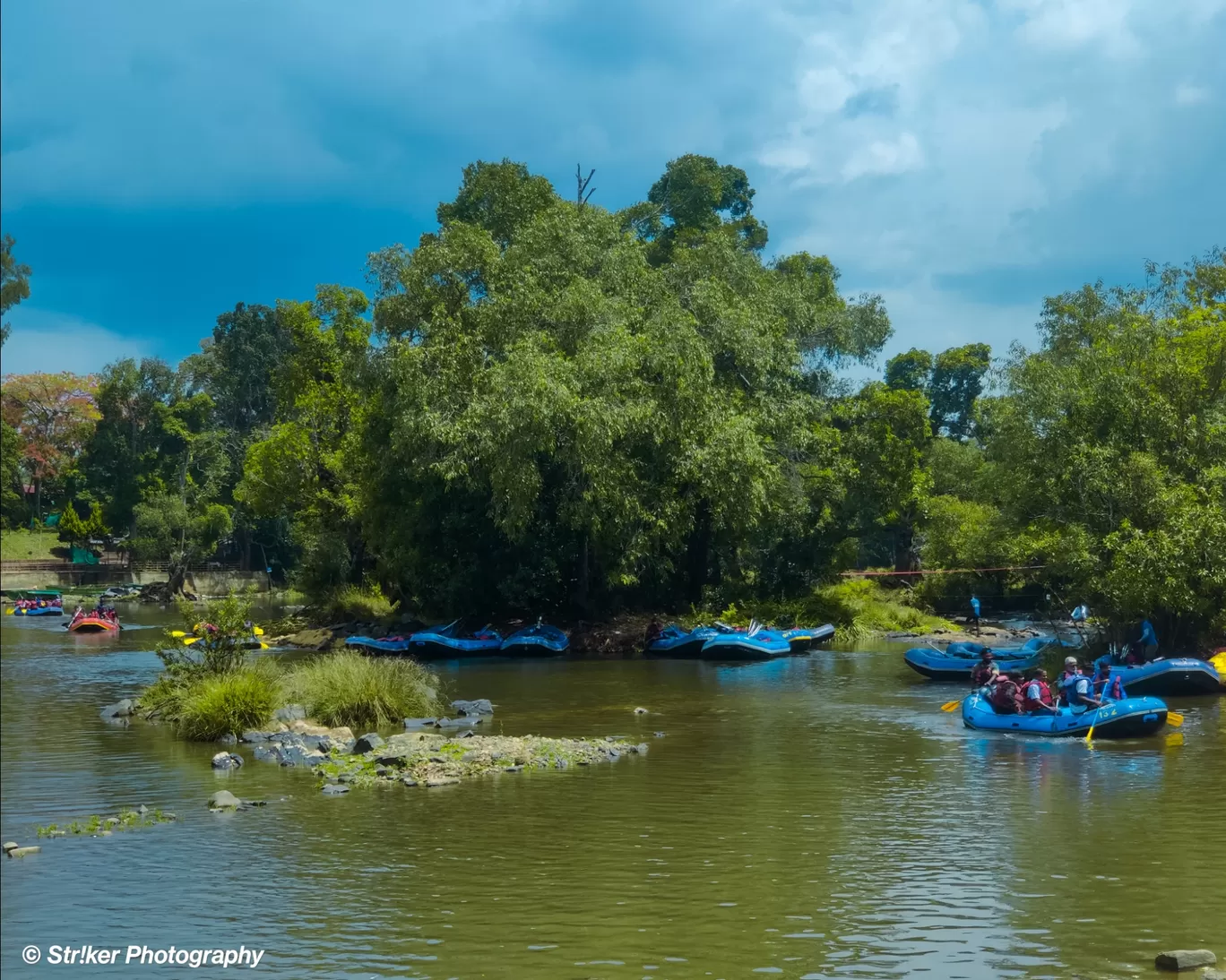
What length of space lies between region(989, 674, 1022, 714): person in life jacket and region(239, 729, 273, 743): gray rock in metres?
12.6

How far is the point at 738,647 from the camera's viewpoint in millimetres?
34781

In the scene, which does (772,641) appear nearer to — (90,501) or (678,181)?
(678,181)

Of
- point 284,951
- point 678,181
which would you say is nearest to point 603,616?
point 284,951

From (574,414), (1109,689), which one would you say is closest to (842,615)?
(574,414)

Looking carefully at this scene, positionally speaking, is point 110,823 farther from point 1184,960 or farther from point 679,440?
point 679,440

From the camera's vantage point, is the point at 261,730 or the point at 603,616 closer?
the point at 261,730

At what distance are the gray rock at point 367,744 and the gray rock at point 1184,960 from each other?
1163cm

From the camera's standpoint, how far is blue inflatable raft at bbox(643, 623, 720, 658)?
3556cm

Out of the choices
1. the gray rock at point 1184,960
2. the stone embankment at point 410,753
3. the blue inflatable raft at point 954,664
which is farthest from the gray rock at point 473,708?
the gray rock at point 1184,960

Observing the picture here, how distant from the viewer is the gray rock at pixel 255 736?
1895 centimetres

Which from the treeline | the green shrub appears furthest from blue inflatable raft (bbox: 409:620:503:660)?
the green shrub

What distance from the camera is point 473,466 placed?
36.8 meters

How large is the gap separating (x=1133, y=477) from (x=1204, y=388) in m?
4.43

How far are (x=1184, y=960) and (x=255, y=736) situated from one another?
14432 millimetres
